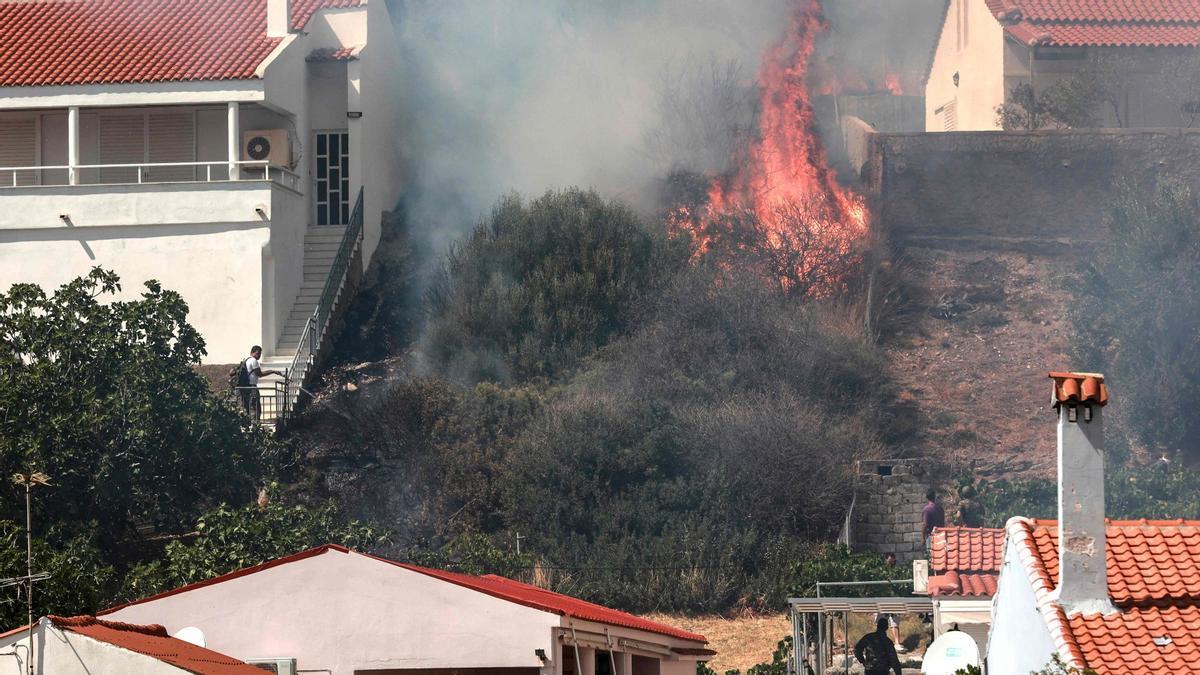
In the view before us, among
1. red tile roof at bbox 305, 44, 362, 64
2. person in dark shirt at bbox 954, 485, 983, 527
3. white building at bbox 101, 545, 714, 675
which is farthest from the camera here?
red tile roof at bbox 305, 44, 362, 64

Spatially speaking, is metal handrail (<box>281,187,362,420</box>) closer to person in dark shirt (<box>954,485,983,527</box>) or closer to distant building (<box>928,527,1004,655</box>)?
person in dark shirt (<box>954,485,983,527</box>)

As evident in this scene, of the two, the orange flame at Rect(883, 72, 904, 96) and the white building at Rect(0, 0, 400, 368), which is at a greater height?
the orange flame at Rect(883, 72, 904, 96)

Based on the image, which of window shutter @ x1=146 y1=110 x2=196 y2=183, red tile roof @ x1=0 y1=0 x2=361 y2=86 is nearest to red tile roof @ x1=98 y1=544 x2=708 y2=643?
red tile roof @ x1=0 y1=0 x2=361 y2=86

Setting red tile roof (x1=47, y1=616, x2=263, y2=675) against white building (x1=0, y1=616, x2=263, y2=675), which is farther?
red tile roof (x1=47, y1=616, x2=263, y2=675)

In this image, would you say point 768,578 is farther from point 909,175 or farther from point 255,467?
point 909,175

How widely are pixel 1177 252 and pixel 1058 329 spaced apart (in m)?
3.13

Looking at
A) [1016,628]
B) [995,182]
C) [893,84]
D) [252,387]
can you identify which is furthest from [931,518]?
[893,84]

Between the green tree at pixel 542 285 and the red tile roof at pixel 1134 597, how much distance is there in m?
29.9

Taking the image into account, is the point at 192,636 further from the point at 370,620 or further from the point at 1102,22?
the point at 1102,22

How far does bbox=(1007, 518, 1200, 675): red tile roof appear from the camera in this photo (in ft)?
61.9

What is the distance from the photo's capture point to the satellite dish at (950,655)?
910 inches

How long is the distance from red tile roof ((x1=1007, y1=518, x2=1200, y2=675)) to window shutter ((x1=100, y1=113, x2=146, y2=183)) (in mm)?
33350

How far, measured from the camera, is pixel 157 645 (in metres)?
21.6

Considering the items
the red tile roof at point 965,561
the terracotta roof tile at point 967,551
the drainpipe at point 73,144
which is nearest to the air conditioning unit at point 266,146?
the drainpipe at point 73,144
